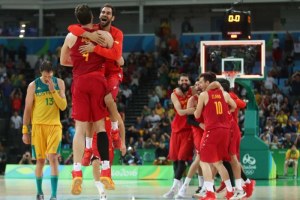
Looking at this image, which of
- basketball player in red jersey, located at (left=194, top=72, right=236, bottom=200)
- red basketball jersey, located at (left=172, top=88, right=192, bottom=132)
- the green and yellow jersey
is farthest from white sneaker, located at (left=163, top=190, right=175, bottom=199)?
the green and yellow jersey

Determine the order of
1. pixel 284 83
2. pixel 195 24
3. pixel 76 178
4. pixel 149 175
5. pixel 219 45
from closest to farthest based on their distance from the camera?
pixel 76 178 < pixel 219 45 < pixel 149 175 < pixel 284 83 < pixel 195 24

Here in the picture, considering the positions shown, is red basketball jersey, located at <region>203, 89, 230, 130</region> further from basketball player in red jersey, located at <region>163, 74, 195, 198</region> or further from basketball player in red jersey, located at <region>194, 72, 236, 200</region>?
basketball player in red jersey, located at <region>163, 74, 195, 198</region>

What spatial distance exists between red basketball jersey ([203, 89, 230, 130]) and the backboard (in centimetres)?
782

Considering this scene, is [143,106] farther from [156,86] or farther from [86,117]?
[86,117]

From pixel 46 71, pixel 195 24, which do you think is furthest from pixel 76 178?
pixel 195 24

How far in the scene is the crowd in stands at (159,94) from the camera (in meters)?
28.7

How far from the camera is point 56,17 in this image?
41.9m

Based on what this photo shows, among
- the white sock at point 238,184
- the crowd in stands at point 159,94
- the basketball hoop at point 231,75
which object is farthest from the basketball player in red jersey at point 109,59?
the crowd in stands at point 159,94

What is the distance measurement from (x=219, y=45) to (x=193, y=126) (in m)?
6.97

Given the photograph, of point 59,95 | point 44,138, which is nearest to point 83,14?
point 59,95

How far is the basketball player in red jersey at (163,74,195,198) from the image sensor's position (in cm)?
1570

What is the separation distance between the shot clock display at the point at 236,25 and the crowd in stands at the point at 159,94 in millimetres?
6296

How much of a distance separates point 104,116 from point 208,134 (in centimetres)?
249

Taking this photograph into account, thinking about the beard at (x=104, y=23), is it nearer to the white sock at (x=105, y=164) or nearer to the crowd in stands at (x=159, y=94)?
the white sock at (x=105, y=164)
